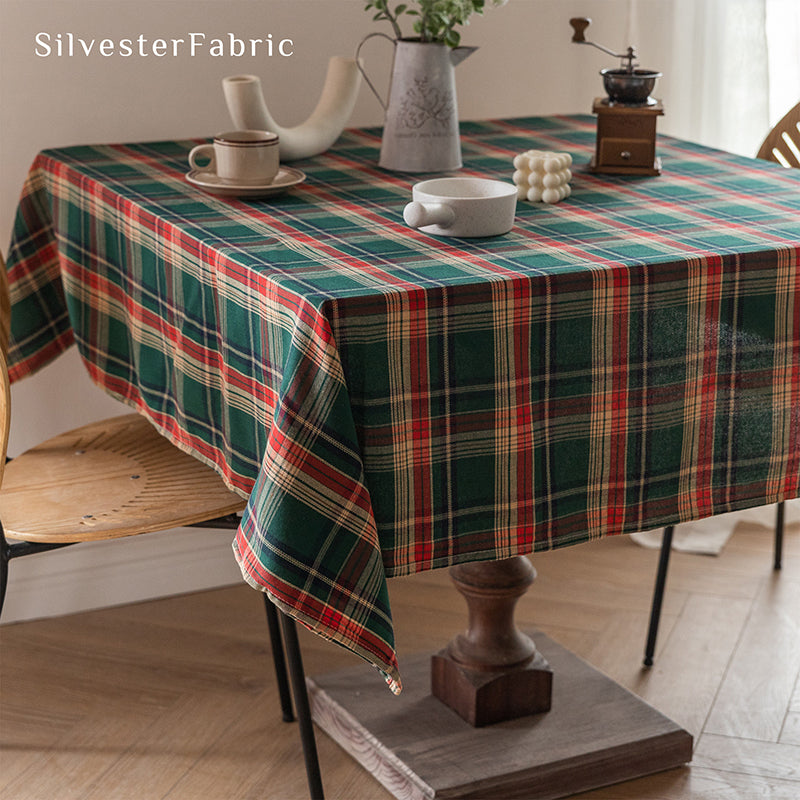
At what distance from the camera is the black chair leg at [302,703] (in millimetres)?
1552

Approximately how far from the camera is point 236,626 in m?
2.25

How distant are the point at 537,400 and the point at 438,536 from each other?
0.59ft

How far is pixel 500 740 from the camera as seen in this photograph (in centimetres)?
176

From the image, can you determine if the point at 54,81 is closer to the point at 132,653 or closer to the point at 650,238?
the point at 132,653

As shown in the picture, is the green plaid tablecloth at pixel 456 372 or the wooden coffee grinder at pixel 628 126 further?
the wooden coffee grinder at pixel 628 126

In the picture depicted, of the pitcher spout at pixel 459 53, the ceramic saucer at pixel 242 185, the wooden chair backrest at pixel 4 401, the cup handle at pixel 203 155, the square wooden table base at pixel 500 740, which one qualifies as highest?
the pitcher spout at pixel 459 53

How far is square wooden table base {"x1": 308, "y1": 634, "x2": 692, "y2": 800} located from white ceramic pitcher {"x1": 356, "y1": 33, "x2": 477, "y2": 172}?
2.57 feet

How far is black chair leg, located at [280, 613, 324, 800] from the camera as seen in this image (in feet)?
5.09

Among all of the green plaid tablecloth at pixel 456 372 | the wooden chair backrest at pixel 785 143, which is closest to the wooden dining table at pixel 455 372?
the green plaid tablecloth at pixel 456 372

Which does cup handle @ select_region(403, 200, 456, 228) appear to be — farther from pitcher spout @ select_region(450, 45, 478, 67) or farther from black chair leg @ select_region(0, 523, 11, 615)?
black chair leg @ select_region(0, 523, 11, 615)

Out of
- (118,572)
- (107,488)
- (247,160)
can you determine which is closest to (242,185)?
(247,160)

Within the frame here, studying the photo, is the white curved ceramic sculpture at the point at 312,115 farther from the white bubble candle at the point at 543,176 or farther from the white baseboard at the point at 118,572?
the white baseboard at the point at 118,572

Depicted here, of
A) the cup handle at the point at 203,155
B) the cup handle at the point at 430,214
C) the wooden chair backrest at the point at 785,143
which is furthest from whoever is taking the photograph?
the wooden chair backrest at the point at 785,143

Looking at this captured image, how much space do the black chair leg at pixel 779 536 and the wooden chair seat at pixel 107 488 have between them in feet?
3.88
